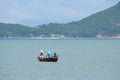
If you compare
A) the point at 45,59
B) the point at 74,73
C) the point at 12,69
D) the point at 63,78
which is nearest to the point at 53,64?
the point at 45,59

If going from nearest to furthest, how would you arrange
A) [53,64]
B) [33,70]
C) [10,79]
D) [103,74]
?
1. [10,79]
2. [103,74]
3. [33,70]
4. [53,64]

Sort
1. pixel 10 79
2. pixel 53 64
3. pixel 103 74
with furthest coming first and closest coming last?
1. pixel 53 64
2. pixel 103 74
3. pixel 10 79

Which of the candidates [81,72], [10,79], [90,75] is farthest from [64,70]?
[10,79]

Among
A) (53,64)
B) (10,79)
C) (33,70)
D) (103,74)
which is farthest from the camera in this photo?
(53,64)

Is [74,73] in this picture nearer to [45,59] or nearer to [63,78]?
[63,78]

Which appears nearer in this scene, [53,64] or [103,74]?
[103,74]

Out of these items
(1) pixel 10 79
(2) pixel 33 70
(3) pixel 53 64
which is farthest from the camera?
(3) pixel 53 64

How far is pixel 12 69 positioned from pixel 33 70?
3.85 metres

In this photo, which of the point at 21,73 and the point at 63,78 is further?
the point at 21,73

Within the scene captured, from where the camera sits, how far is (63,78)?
56.0 meters

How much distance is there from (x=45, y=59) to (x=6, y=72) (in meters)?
16.1

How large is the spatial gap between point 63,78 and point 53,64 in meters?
20.0

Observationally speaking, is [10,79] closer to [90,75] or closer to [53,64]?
[90,75]

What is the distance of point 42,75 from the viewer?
Answer: 192 ft
